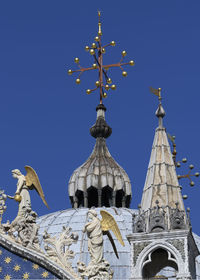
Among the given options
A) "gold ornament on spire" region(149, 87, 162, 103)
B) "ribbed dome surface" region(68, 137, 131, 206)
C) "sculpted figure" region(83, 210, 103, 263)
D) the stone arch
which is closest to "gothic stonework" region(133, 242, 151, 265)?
the stone arch

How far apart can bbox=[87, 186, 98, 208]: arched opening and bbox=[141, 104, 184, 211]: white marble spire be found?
11252mm

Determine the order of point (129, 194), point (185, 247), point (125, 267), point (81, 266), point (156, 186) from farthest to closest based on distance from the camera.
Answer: point (129, 194), point (125, 267), point (156, 186), point (185, 247), point (81, 266)

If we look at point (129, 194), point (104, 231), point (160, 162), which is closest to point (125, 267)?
point (129, 194)

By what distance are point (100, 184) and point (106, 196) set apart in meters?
0.57

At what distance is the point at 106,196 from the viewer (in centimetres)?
3466

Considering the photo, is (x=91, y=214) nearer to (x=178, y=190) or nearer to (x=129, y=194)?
(x=178, y=190)

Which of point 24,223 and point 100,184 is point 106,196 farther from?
point 24,223

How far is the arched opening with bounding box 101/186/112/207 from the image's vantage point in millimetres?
34500

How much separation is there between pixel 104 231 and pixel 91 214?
0.50 metres

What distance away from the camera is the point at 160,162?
2278 centimetres

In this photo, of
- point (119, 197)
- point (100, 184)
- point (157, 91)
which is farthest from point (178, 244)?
point (119, 197)

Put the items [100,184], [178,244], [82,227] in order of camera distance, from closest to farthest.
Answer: [178,244] → [82,227] → [100,184]

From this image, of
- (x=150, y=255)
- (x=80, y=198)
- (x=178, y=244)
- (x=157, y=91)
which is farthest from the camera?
(x=80, y=198)

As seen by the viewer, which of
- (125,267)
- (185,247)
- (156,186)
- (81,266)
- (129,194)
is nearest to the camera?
(81,266)
